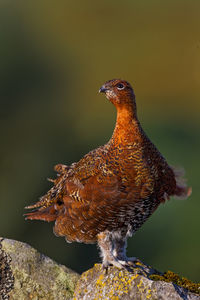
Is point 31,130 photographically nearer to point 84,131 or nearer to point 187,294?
point 84,131

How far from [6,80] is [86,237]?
28.4ft

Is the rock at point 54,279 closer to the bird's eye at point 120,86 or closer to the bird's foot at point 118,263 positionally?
the bird's foot at point 118,263

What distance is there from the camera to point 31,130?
11.5m

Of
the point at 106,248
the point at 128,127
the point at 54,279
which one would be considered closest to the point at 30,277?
the point at 54,279

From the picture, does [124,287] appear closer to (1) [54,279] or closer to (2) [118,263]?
(2) [118,263]

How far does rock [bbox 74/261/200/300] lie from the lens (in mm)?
3637

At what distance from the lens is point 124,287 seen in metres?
3.80

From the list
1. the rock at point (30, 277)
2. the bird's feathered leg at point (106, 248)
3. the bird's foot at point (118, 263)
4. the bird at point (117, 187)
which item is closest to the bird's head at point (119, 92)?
the bird at point (117, 187)

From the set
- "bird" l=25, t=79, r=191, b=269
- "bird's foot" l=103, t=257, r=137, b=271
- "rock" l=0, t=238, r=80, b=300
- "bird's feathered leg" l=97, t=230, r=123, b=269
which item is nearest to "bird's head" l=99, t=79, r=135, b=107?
"bird" l=25, t=79, r=191, b=269

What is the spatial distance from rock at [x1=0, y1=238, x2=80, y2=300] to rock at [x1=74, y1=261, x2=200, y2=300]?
0.15m

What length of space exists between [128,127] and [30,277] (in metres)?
1.54

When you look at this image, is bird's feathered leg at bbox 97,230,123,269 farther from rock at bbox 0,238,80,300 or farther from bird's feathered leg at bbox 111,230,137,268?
rock at bbox 0,238,80,300

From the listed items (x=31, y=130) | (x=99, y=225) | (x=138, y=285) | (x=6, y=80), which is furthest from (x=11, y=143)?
(x=138, y=285)

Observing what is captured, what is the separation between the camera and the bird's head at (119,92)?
414 cm
